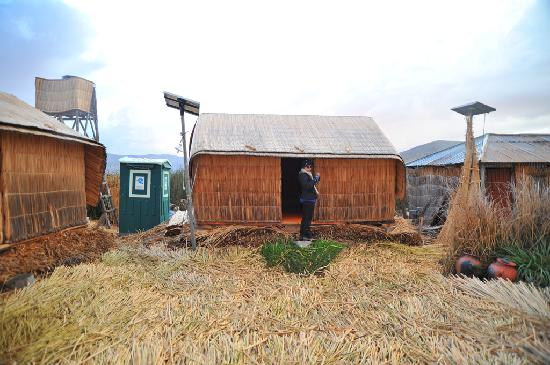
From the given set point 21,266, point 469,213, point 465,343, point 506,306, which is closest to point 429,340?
point 465,343

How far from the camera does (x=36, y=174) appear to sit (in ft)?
16.6

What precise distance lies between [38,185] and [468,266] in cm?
683

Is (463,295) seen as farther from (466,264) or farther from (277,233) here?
(277,233)

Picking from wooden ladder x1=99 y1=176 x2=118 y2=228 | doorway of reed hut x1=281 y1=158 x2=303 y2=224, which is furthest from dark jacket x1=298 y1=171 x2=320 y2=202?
wooden ladder x1=99 y1=176 x2=118 y2=228

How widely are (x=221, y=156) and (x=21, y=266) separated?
13.8ft

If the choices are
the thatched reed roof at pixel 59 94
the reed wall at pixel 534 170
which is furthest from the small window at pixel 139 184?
the reed wall at pixel 534 170

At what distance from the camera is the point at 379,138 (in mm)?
8594

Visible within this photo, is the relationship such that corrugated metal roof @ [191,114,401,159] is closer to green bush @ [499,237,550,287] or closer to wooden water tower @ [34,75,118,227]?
green bush @ [499,237,550,287]

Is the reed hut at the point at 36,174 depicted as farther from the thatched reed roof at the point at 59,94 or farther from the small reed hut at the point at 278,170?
the thatched reed roof at the point at 59,94

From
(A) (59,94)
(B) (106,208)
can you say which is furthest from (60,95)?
(B) (106,208)

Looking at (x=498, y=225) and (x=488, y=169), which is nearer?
(x=498, y=225)

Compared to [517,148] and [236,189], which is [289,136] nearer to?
[236,189]

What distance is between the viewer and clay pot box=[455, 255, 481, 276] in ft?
16.2

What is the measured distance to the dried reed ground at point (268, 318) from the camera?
286 cm
